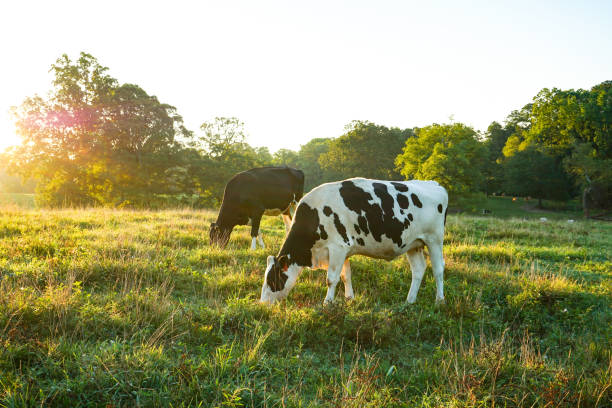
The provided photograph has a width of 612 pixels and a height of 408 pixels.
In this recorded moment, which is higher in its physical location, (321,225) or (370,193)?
(370,193)

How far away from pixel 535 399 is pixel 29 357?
456 centimetres

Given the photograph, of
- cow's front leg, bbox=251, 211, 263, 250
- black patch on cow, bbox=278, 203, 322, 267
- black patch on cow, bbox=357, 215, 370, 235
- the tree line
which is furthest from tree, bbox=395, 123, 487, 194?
black patch on cow, bbox=278, 203, 322, 267

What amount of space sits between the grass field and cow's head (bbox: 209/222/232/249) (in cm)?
131

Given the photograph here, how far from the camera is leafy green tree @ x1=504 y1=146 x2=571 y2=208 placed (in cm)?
5016

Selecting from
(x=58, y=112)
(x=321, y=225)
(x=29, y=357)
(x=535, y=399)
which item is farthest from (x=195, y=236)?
(x=58, y=112)

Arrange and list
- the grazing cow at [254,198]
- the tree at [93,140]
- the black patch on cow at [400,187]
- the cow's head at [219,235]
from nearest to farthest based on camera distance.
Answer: the black patch on cow at [400,187] < the cow's head at [219,235] < the grazing cow at [254,198] < the tree at [93,140]

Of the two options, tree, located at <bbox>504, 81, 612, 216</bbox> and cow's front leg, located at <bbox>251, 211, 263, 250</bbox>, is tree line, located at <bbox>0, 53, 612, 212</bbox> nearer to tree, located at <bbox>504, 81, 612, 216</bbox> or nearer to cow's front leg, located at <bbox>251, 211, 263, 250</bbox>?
tree, located at <bbox>504, 81, 612, 216</bbox>

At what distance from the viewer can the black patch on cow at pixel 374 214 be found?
5715 mm

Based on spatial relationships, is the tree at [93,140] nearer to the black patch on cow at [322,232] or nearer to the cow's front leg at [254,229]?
the cow's front leg at [254,229]

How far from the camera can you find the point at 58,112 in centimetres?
2895

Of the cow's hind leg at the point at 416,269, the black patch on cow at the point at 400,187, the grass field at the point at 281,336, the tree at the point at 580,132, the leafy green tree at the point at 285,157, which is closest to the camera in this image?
the grass field at the point at 281,336

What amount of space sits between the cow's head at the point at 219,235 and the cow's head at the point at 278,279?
4.08m

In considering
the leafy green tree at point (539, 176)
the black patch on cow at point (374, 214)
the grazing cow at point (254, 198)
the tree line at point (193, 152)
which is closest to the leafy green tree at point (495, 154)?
the tree line at point (193, 152)

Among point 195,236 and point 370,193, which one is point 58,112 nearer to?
point 195,236
